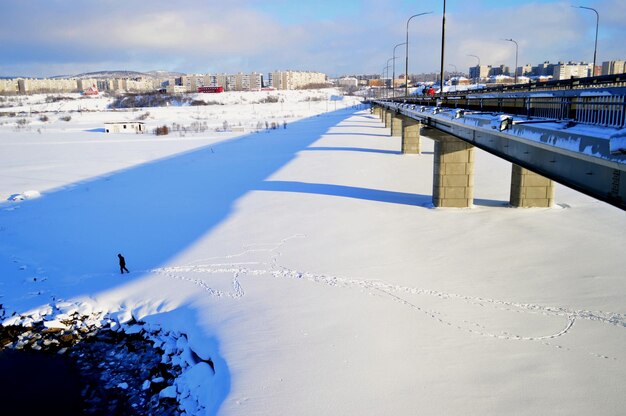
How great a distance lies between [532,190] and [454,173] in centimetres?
398

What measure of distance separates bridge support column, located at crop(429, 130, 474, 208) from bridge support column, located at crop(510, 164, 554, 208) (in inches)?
90.8

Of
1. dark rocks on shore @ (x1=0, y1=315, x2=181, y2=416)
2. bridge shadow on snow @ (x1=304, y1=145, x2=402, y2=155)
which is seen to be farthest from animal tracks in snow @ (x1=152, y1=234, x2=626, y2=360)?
bridge shadow on snow @ (x1=304, y1=145, x2=402, y2=155)

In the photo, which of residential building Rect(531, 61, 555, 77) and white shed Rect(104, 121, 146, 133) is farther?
residential building Rect(531, 61, 555, 77)

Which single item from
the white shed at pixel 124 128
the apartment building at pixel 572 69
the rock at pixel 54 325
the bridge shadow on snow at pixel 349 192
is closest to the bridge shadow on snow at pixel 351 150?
the bridge shadow on snow at pixel 349 192

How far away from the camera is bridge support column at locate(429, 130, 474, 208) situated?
23.6 metres

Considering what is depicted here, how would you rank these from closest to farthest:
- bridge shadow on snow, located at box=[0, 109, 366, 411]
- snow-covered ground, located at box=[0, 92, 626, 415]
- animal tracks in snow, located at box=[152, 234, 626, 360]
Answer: snow-covered ground, located at box=[0, 92, 626, 415] < animal tracks in snow, located at box=[152, 234, 626, 360] < bridge shadow on snow, located at box=[0, 109, 366, 411]

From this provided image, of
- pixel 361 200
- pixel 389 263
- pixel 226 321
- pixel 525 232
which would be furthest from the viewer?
pixel 361 200

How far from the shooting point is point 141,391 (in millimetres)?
10758

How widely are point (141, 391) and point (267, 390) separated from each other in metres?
3.56

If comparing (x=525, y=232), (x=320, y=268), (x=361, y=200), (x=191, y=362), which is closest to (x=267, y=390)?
(x=191, y=362)

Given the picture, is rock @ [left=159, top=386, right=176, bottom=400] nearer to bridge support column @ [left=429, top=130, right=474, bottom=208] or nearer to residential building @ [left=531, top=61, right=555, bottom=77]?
bridge support column @ [left=429, top=130, right=474, bottom=208]

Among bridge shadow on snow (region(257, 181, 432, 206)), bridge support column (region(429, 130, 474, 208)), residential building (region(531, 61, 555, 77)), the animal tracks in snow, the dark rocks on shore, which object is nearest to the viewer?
the dark rocks on shore

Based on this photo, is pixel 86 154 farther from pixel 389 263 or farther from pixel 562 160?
pixel 562 160

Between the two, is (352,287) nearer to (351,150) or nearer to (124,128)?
(351,150)
